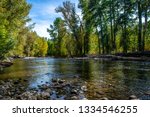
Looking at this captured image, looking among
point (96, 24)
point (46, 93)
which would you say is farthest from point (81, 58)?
point (46, 93)

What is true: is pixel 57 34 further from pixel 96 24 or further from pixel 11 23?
pixel 11 23

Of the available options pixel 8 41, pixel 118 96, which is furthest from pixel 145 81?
pixel 8 41

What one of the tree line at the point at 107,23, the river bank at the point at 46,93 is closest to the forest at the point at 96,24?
the tree line at the point at 107,23

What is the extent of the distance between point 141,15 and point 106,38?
1995 cm

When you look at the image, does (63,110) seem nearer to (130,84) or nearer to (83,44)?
(130,84)

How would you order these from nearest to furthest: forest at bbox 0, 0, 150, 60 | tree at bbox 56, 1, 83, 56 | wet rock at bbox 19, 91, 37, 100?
wet rock at bbox 19, 91, 37, 100, forest at bbox 0, 0, 150, 60, tree at bbox 56, 1, 83, 56

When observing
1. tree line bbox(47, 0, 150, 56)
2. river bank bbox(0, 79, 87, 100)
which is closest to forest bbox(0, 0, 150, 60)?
tree line bbox(47, 0, 150, 56)

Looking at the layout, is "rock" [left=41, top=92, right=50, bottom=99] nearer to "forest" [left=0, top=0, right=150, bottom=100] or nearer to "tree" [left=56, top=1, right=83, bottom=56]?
"forest" [left=0, top=0, right=150, bottom=100]

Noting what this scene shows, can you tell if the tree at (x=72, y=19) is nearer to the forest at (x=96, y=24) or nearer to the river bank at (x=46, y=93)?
the forest at (x=96, y=24)

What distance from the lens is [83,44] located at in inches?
2817

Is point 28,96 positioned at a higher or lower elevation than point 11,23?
lower

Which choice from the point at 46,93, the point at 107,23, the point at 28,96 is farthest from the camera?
the point at 107,23

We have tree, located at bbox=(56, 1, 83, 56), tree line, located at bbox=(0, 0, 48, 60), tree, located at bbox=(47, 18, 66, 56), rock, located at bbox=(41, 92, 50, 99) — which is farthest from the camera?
tree, located at bbox=(47, 18, 66, 56)

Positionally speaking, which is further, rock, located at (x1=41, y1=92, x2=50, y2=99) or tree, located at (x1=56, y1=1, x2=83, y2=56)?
tree, located at (x1=56, y1=1, x2=83, y2=56)
